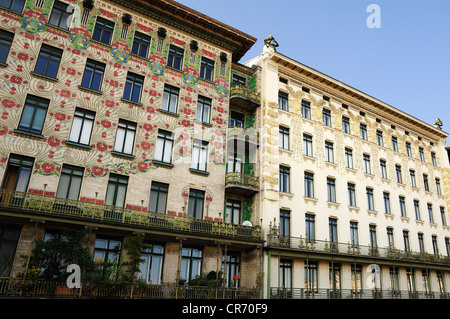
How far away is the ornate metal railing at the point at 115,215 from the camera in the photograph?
16250 mm

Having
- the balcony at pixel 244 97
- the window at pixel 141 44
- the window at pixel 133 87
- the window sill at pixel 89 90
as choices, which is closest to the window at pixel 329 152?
the balcony at pixel 244 97

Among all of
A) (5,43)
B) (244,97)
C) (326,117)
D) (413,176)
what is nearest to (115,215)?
(5,43)

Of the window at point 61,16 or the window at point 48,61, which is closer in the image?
the window at point 48,61

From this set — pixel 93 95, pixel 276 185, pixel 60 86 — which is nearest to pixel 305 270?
pixel 276 185

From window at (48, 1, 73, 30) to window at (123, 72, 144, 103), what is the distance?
4876mm

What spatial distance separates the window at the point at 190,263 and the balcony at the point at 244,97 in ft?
38.8

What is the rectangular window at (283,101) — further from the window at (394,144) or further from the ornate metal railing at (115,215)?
the window at (394,144)

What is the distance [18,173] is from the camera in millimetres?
17359

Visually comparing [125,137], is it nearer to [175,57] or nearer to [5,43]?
[175,57]

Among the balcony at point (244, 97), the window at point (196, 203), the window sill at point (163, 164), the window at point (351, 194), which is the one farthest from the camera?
the window at point (351, 194)

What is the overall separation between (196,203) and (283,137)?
9563 mm

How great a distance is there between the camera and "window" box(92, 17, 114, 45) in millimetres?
21875

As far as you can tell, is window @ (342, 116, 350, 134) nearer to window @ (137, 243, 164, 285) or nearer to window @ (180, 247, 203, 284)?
window @ (180, 247, 203, 284)

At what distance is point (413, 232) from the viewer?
31547mm
